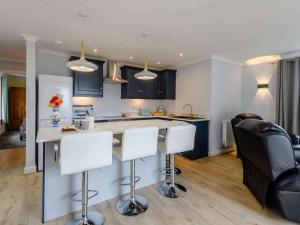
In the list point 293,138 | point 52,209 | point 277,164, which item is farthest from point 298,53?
point 52,209

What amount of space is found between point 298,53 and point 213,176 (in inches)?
130

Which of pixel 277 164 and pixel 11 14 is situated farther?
pixel 11 14

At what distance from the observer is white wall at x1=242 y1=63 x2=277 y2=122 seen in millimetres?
4316

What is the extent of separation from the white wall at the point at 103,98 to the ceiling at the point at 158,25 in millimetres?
316

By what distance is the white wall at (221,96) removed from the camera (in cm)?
426

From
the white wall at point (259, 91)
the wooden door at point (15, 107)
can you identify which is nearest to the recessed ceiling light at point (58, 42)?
the white wall at point (259, 91)

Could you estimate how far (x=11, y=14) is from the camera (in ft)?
7.54

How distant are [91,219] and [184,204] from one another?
3.89 ft

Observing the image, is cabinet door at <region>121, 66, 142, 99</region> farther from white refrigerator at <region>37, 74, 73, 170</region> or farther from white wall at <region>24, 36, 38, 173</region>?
white wall at <region>24, 36, 38, 173</region>

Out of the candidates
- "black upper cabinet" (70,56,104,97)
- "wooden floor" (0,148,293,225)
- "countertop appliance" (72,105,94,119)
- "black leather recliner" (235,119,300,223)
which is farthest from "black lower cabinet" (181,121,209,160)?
"countertop appliance" (72,105,94,119)

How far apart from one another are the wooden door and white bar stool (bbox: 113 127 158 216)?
741 centimetres

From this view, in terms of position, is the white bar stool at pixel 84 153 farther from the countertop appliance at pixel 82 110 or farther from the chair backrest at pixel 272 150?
the countertop appliance at pixel 82 110

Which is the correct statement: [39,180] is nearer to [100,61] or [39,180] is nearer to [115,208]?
[115,208]

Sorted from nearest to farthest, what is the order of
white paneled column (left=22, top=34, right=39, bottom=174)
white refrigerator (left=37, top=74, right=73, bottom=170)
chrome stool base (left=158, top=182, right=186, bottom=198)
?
chrome stool base (left=158, top=182, right=186, bottom=198) → white paneled column (left=22, top=34, right=39, bottom=174) → white refrigerator (left=37, top=74, right=73, bottom=170)
